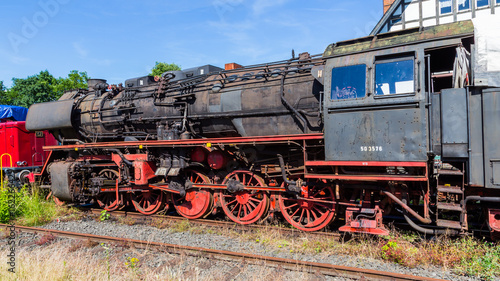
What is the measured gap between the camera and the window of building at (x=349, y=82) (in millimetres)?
5895

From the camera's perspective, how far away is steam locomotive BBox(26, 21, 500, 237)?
212 inches

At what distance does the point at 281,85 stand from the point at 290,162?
5.51ft

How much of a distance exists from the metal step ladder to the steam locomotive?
0.02 meters

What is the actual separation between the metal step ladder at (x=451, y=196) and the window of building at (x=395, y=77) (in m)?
1.57

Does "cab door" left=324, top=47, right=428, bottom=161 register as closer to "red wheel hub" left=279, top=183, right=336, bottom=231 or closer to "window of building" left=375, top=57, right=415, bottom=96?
"window of building" left=375, top=57, right=415, bottom=96

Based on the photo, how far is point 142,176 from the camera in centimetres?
854

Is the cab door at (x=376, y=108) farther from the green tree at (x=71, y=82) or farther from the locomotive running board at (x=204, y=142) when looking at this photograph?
the green tree at (x=71, y=82)

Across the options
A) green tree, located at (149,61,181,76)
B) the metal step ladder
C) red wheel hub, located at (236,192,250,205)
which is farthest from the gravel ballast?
green tree, located at (149,61,181,76)

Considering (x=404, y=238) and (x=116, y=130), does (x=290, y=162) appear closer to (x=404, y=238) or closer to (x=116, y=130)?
(x=404, y=238)

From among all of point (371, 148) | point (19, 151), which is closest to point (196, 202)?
point (371, 148)

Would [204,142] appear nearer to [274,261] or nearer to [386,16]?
[274,261]

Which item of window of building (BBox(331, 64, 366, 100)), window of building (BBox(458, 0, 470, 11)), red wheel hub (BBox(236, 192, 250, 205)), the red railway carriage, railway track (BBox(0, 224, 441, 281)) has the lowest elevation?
railway track (BBox(0, 224, 441, 281))

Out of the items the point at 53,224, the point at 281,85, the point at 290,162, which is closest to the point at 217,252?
the point at 290,162

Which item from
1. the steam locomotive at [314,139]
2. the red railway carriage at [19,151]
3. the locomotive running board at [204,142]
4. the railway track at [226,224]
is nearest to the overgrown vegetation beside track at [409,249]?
the railway track at [226,224]
